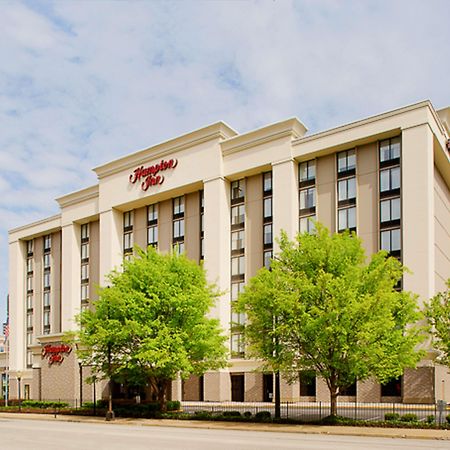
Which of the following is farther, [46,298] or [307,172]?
[46,298]

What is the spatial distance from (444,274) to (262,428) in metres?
27.3

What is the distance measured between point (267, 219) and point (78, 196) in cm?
2912

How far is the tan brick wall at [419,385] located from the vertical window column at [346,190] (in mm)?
13167

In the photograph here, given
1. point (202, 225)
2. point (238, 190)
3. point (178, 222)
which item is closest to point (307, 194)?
point (238, 190)

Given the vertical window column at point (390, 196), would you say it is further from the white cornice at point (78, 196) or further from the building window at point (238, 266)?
the white cornice at point (78, 196)

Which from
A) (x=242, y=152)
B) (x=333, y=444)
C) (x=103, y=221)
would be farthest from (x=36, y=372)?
(x=333, y=444)

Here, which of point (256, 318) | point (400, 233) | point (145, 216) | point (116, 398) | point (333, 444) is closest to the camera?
point (333, 444)

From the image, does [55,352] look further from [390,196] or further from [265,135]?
[390,196]

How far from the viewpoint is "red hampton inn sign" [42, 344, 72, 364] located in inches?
2360

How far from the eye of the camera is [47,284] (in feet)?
271

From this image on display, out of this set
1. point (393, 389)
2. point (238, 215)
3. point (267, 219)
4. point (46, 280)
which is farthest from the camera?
point (46, 280)

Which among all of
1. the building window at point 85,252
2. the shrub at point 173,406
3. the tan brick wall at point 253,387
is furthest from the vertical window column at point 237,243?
the building window at point 85,252

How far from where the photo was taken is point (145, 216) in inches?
2694

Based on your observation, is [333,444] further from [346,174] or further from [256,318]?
[346,174]
